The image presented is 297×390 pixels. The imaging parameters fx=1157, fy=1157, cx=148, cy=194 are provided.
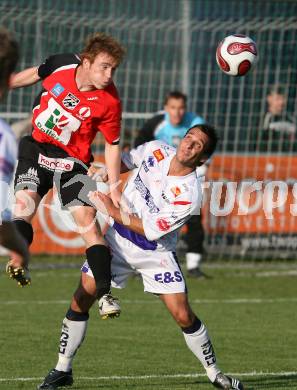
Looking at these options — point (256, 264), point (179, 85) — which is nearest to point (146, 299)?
point (256, 264)

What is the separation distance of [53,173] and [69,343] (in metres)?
1.45

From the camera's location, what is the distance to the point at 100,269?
26.7ft

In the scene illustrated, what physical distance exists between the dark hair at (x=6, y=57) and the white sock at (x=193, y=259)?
9.78 metres

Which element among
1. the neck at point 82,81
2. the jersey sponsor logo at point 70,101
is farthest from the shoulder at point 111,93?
the jersey sponsor logo at point 70,101

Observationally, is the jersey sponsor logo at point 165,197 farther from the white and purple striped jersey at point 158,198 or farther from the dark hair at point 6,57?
the dark hair at point 6,57

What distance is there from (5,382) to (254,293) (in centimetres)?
618

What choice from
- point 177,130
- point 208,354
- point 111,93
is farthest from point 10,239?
point 177,130

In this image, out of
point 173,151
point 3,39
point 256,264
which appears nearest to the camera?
point 3,39

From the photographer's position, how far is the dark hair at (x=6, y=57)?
545cm

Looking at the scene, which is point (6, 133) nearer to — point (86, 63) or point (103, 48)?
point (103, 48)

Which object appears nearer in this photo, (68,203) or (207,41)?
(68,203)

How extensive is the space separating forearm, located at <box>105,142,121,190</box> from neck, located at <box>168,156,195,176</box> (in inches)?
19.8

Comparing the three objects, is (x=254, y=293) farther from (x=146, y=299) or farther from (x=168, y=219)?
(x=168, y=219)

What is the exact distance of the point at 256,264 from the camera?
16.9m
